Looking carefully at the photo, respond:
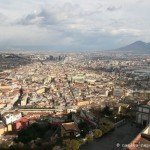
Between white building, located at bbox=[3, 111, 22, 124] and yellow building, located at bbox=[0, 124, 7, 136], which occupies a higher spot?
white building, located at bbox=[3, 111, 22, 124]

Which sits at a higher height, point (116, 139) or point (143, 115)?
point (143, 115)

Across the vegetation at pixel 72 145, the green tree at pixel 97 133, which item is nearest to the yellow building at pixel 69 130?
the green tree at pixel 97 133

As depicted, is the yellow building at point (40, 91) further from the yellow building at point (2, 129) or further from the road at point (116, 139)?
the road at point (116, 139)

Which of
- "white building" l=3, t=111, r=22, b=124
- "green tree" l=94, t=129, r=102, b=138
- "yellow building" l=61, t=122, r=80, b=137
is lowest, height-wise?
"white building" l=3, t=111, r=22, b=124

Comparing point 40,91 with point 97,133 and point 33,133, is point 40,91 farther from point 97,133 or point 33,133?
point 97,133

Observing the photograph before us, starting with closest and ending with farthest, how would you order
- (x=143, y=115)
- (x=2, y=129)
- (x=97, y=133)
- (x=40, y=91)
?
(x=97, y=133), (x=143, y=115), (x=2, y=129), (x=40, y=91)

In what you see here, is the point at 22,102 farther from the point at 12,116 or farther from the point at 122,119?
the point at 122,119

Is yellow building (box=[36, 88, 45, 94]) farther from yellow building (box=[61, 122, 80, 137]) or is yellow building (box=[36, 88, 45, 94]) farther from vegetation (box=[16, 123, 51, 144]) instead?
yellow building (box=[61, 122, 80, 137])

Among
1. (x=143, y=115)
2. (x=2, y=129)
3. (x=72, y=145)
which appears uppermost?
(x=143, y=115)

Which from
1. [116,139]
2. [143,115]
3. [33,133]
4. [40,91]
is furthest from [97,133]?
[40,91]

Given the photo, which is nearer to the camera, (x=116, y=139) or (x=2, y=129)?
(x=116, y=139)

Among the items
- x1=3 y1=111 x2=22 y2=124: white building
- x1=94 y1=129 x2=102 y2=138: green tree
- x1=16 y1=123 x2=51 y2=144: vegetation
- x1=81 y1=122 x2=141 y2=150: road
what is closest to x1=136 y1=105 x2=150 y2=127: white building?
x1=81 y1=122 x2=141 y2=150: road
